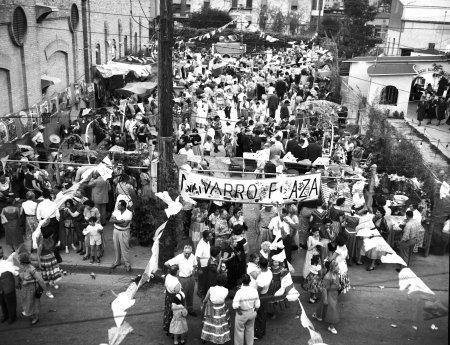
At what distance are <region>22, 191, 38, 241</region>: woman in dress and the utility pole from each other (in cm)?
283

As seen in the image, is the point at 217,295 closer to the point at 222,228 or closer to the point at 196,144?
the point at 222,228

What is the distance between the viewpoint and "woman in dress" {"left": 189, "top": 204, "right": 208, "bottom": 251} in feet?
35.7

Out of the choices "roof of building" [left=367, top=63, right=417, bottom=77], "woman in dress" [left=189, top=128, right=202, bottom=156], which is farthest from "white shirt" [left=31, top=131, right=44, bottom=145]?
"roof of building" [left=367, top=63, right=417, bottom=77]

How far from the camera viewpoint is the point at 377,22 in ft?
223

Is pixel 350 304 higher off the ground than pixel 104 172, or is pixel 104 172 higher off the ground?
pixel 104 172

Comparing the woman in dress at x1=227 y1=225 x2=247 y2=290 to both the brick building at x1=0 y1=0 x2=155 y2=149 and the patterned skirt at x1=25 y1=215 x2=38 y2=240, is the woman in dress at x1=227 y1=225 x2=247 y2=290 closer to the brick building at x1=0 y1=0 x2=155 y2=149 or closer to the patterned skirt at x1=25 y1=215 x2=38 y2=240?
the patterned skirt at x1=25 y1=215 x2=38 y2=240

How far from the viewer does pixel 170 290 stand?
8133mm

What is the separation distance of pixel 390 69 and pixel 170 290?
65.5ft

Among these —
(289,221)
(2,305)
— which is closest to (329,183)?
(289,221)

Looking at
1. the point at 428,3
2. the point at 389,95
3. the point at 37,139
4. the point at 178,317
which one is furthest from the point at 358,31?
the point at 178,317

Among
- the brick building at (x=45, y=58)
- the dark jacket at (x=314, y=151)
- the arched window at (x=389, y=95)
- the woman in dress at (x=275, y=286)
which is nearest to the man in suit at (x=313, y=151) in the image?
the dark jacket at (x=314, y=151)

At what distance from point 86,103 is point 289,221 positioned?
14.9m

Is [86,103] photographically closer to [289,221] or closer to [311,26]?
[289,221]

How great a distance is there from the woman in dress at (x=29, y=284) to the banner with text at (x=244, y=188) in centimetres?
345
